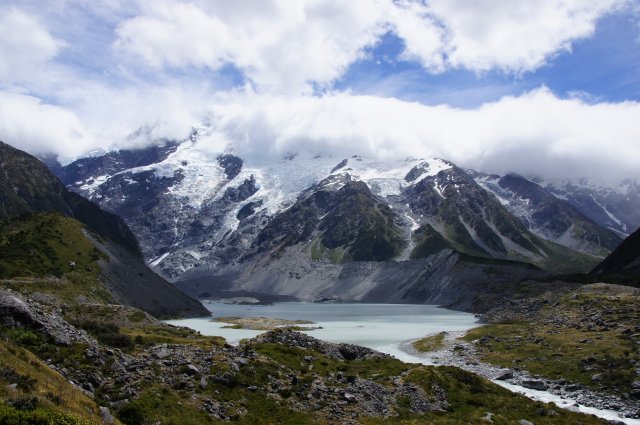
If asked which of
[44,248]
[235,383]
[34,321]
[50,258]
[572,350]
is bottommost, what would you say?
[572,350]

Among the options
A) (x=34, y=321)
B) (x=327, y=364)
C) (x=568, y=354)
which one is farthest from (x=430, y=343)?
(x=34, y=321)

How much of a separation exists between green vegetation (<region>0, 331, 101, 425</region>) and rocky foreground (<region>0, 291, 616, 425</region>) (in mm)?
234

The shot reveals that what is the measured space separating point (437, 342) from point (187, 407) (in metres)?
93.4

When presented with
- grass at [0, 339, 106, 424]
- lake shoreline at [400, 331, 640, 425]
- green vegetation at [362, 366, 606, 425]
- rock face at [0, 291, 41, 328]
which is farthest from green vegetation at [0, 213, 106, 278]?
grass at [0, 339, 106, 424]

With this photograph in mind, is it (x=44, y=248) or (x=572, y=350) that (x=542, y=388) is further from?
(x=44, y=248)

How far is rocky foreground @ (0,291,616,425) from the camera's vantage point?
3972cm

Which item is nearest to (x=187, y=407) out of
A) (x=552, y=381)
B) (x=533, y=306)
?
(x=552, y=381)

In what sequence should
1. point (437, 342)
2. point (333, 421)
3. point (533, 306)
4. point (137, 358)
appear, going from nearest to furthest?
point (333, 421), point (137, 358), point (437, 342), point (533, 306)

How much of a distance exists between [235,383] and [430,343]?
85421 millimetres

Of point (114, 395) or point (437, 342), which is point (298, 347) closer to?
point (114, 395)

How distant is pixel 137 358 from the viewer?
48.5m

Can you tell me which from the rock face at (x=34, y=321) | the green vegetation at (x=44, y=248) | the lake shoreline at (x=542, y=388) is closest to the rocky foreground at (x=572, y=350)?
the lake shoreline at (x=542, y=388)

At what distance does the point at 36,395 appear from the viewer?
25.1m

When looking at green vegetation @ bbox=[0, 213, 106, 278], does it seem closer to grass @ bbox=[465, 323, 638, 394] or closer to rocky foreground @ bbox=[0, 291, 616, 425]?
rocky foreground @ bbox=[0, 291, 616, 425]
